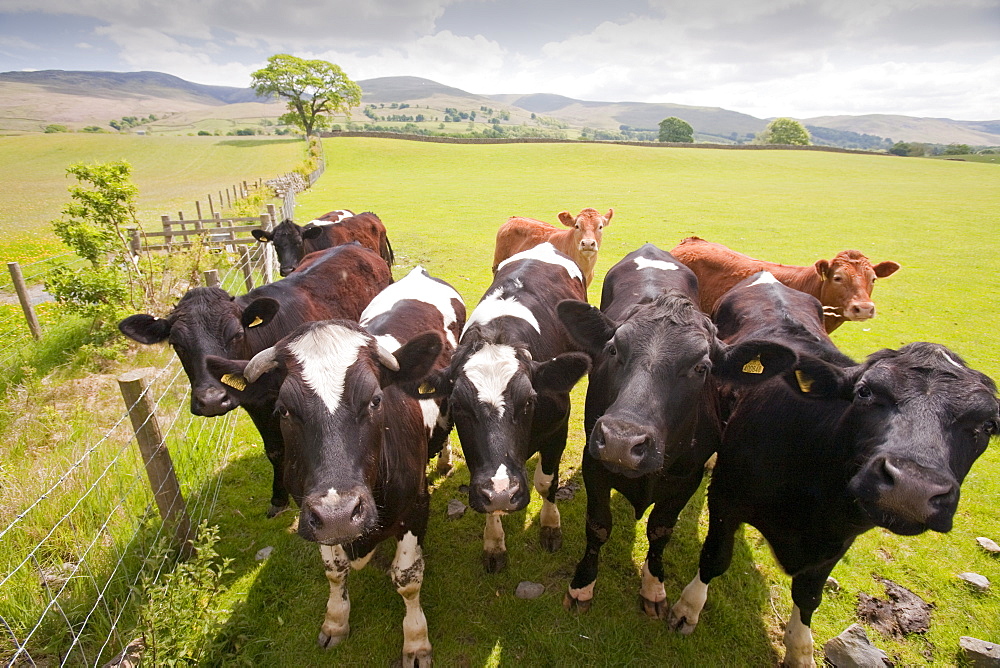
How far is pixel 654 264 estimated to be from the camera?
593cm

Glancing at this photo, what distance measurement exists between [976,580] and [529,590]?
12.5 feet

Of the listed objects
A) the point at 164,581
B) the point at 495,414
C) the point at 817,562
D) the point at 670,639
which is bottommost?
the point at 670,639

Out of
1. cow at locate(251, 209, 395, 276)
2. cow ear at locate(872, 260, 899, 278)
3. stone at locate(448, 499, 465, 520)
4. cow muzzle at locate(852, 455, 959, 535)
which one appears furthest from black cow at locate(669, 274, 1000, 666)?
cow at locate(251, 209, 395, 276)

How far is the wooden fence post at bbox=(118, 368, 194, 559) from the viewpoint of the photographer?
3410 mm

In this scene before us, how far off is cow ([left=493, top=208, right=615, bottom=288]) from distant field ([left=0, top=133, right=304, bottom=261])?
37.2 ft

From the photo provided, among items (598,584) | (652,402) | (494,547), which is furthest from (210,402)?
(598,584)

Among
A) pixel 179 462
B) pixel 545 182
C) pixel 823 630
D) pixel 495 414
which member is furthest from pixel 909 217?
pixel 179 462

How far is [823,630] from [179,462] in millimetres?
5699

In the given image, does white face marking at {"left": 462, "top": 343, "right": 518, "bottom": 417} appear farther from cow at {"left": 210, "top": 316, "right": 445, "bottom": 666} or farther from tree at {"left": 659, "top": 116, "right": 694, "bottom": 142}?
tree at {"left": 659, "top": 116, "right": 694, "bottom": 142}

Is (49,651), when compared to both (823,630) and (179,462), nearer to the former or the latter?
(179,462)

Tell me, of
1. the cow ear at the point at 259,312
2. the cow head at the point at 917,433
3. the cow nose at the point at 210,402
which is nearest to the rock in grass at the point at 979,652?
the cow head at the point at 917,433

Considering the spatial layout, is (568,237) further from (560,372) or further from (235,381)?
(235,381)

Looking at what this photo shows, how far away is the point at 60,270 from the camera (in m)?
7.30

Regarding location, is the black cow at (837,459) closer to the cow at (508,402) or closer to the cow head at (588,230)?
the cow at (508,402)
